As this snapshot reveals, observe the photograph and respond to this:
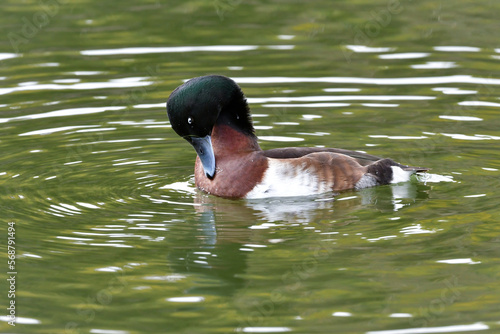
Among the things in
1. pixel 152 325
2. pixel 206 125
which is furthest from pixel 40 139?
pixel 152 325

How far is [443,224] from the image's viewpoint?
361 inches

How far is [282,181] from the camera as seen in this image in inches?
403

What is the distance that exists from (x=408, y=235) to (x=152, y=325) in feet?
8.84

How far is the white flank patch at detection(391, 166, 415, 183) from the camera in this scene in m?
10.6

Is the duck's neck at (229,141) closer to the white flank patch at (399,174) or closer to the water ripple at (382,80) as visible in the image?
the white flank patch at (399,174)

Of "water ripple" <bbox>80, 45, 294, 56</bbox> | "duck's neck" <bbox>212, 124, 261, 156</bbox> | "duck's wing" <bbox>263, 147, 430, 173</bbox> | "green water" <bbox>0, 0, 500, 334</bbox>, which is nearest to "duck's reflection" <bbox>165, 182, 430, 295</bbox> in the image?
"green water" <bbox>0, 0, 500, 334</bbox>

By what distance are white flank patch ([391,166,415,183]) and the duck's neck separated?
1.44 metres

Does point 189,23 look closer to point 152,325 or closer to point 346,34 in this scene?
point 346,34

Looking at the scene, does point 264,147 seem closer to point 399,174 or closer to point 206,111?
point 399,174

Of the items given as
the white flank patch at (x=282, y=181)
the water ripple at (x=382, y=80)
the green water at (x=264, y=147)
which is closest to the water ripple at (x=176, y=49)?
the green water at (x=264, y=147)

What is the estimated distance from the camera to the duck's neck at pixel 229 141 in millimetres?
10469

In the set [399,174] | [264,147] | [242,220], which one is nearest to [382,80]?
[264,147]

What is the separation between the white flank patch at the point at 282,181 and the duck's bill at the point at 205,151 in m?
0.46

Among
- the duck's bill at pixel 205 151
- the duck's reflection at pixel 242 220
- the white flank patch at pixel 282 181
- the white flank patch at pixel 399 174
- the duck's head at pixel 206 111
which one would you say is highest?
the duck's head at pixel 206 111
